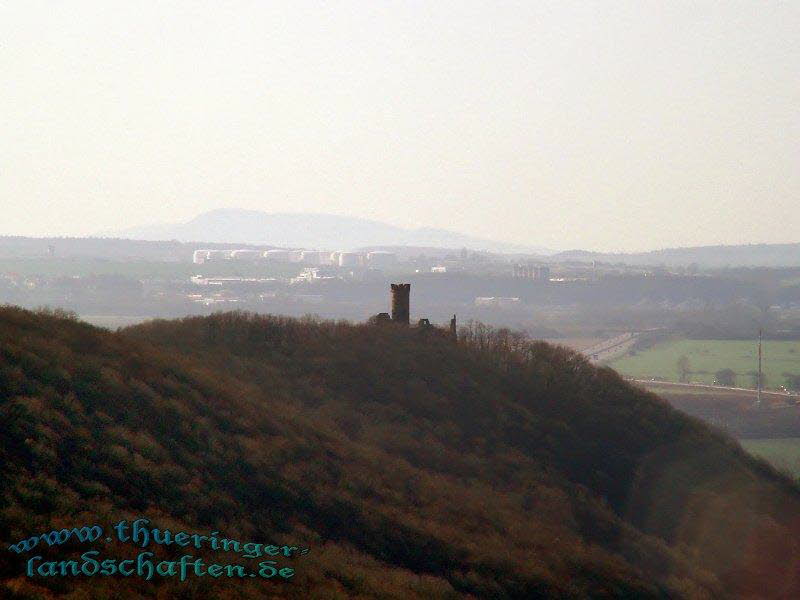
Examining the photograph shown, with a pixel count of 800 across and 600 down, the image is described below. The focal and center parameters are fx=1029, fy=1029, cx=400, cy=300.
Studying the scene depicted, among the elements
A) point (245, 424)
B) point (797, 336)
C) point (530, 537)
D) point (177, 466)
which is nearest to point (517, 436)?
point (530, 537)

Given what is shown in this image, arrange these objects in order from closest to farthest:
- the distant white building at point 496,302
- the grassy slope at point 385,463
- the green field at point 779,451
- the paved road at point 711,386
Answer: the grassy slope at point 385,463, the green field at point 779,451, the paved road at point 711,386, the distant white building at point 496,302

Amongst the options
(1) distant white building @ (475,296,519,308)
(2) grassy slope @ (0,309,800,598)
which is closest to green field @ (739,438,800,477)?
(2) grassy slope @ (0,309,800,598)

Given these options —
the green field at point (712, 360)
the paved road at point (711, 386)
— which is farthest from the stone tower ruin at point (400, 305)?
the green field at point (712, 360)

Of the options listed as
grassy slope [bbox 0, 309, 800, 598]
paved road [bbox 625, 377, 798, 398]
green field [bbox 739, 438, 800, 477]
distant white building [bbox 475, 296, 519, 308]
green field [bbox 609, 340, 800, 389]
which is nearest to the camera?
grassy slope [bbox 0, 309, 800, 598]

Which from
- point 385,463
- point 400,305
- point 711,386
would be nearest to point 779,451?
point 711,386

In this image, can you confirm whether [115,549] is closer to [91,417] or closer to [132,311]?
[91,417]

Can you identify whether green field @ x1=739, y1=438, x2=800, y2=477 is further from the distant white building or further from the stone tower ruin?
the distant white building

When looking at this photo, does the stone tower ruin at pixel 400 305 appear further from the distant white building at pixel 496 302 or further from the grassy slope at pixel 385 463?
the distant white building at pixel 496 302
